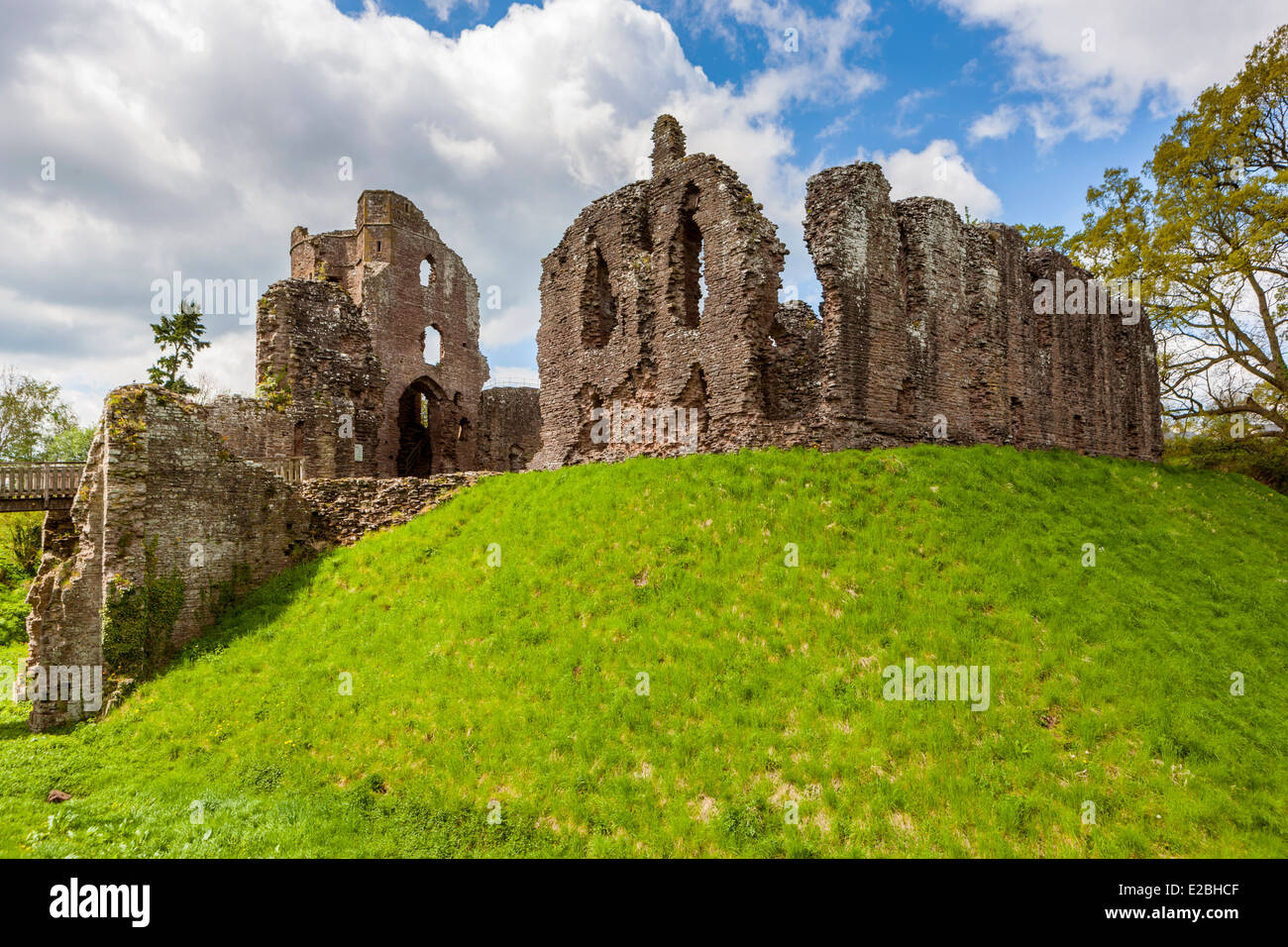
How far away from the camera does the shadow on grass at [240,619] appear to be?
12523 mm

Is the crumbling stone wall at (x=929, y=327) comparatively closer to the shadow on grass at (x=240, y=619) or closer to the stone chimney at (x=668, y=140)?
the stone chimney at (x=668, y=140)

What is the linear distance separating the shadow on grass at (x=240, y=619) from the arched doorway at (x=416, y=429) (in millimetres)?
19473

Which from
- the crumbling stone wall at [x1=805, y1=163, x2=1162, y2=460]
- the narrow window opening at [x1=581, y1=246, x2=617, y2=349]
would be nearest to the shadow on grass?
the narrow window opening at [x1=581, y1=246, x2=617, y2=349]

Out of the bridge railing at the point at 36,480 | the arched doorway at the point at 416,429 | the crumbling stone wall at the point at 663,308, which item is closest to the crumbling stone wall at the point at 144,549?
the bridge railing at the point at 36,480

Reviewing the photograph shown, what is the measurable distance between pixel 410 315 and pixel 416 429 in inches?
253

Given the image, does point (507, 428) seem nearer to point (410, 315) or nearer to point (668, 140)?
point (410, 315)

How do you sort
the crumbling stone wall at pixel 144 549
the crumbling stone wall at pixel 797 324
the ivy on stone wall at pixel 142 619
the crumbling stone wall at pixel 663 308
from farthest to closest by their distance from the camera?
1. the crumbling stone wall at pixel 663 308
2. the crumbling stone wall at pixel 797 324
3. the crumbling stone wall at pixel 144 549
4. the ivy on stone wall at pixel 142 619

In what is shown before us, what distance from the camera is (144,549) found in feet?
44.4

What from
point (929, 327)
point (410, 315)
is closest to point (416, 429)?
point (410, 315)

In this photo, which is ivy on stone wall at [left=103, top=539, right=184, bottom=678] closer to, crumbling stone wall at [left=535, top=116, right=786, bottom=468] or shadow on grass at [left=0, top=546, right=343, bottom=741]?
shadow on grass at [left=0, top=546, right=343, bottom=741]

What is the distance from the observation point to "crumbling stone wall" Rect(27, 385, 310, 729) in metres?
13.1

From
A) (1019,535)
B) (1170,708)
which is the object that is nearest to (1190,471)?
(1019,535)

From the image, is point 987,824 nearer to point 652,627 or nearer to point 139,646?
point 652,627

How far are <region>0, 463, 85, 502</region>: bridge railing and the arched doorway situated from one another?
1534 centimetres
